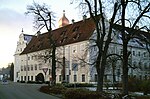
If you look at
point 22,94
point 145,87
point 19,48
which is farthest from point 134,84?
point 19,48

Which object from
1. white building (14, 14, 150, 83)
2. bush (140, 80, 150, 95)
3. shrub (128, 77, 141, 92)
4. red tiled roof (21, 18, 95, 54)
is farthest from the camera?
red tiled roof (21, 18, 95, 54)

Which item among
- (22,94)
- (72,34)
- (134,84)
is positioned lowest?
(22,94)

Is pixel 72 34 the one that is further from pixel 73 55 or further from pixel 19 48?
pixel 19 48

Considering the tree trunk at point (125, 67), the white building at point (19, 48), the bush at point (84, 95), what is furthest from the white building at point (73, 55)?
the tree trunk at point (125, 67)

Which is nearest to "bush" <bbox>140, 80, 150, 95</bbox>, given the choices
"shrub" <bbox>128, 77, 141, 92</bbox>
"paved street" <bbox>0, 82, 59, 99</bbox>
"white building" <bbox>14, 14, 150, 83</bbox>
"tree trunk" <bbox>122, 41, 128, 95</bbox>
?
"shrub" <bbox>128, 77, 141, 92</bbox>

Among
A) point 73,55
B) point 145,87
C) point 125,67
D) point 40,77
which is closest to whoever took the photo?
point 125,67

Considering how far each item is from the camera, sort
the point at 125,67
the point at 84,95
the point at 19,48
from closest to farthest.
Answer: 1. the point at 84,95
2. the point at 125,67
3. the point at 19,48

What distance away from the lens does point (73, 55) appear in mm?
70562

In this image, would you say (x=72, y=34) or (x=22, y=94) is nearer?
(x=22, y=94)

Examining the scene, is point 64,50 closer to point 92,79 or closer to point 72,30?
point 72,30

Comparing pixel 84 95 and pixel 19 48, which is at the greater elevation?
pixel 19 48

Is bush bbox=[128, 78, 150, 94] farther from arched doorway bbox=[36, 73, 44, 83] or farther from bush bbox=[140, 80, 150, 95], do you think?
arched doorway bbox=[36, 73, 44, 83]

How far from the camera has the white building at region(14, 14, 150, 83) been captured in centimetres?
6438

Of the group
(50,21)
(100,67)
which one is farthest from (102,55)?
(50,21)
